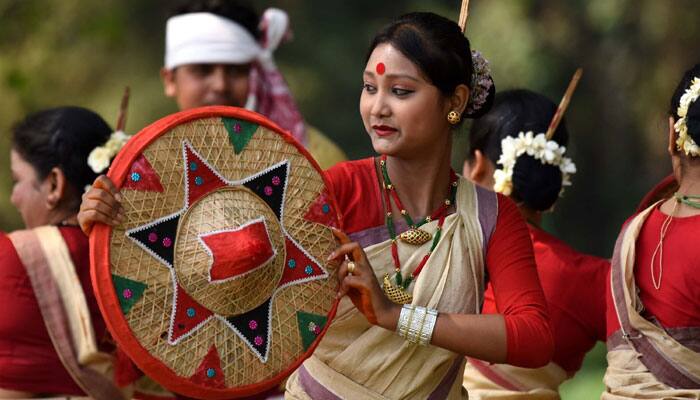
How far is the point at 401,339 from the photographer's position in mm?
3615

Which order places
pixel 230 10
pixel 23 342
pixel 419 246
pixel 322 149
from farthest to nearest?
pixel 230 10
pixel 322 149
pixel 23 342
pixel 419 246

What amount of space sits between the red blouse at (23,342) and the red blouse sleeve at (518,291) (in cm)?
155

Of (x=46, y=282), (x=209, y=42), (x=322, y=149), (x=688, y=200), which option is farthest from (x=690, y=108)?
(x=209, y=42)

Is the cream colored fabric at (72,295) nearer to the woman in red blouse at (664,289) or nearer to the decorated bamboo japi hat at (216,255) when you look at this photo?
the decorated bamboo japi hat at (216,255)

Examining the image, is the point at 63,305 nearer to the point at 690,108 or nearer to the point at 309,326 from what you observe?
the point at 309,326

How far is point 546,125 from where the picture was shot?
189 inches

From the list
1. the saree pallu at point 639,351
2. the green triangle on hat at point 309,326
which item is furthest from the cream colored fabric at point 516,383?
the green triangle on hat at point 309,326

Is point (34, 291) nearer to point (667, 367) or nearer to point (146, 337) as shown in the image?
point (146, 337)

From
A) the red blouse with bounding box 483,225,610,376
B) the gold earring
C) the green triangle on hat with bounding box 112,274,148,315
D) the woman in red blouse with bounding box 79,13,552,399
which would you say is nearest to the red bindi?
the woman in red blouse with bounding box 79,13,552,399

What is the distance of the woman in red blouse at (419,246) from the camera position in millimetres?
3547

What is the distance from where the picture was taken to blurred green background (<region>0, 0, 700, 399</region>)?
10.4 m

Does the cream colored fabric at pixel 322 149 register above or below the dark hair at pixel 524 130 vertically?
below

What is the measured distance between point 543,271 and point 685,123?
2.84 feet

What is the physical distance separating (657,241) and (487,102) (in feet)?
2.22
